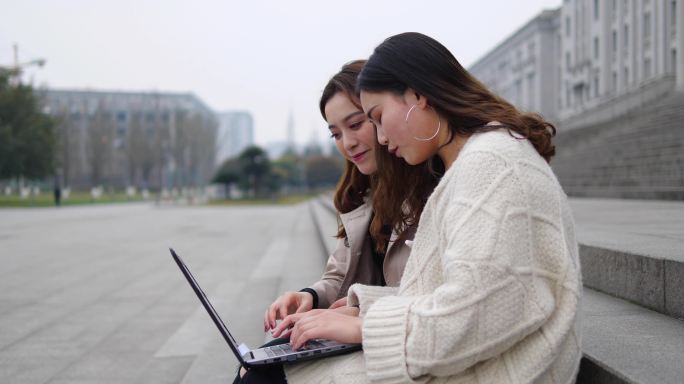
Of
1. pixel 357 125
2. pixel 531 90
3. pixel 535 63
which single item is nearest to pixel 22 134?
pixel 357 125

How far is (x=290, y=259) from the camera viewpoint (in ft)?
21.6

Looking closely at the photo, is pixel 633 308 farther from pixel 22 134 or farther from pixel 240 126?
pixel 240 126

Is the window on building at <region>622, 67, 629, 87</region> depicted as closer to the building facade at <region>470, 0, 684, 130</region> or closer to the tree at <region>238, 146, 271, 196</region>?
the building facade at <region>470, 0, 684, 130</region>

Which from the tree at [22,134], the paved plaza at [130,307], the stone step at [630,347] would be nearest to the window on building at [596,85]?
the paved plaza at [130,307]

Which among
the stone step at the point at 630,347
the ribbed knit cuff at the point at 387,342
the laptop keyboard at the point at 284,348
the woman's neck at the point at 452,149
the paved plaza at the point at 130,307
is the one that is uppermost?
the woman's neck at the point at 452,149

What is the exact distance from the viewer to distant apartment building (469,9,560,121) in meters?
46.7

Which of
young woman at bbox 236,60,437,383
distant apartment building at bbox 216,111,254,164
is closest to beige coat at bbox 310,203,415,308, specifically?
young woman at bbox 236,60,437,383

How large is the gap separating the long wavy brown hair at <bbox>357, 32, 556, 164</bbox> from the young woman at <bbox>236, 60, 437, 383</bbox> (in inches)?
15.1

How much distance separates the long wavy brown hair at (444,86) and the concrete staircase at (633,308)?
1.97ft

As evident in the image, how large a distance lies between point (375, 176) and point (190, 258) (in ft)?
22.2

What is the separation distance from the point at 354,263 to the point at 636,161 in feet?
31.8

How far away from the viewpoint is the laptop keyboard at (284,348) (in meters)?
1.38

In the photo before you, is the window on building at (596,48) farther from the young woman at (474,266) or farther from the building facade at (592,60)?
the young woman at (474,266)

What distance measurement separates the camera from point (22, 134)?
1364 inches
